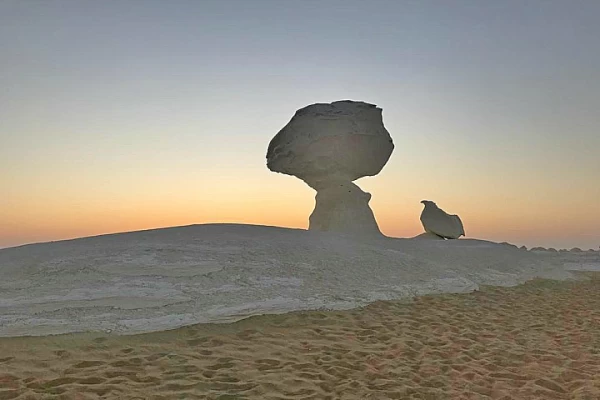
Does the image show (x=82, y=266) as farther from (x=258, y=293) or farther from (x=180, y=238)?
(x=258, y=293)

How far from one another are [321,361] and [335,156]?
1322 centimetres

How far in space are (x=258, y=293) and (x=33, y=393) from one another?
3909 mm

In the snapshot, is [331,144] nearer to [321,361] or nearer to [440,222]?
[440,222]

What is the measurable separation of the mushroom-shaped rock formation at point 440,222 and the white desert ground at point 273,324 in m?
9.63

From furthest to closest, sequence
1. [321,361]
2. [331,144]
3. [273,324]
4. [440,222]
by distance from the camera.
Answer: [440,222], [331,144], [273,324], [321,361]

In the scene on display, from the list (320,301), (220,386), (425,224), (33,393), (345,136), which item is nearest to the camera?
(33,393)

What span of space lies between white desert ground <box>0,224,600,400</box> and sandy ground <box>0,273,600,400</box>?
0.02m

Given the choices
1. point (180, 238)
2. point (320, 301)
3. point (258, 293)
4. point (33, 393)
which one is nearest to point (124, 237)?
point (180, 238)

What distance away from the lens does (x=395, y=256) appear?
11.5 metres

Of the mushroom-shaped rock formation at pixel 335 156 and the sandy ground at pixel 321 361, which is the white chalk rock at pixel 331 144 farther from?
the sandy ground at pixel 321 361

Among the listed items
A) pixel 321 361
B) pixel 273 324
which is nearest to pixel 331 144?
pixel 273 324

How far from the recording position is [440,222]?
21.5 meters

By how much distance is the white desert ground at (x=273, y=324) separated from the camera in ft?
15.0

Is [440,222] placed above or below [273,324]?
above
